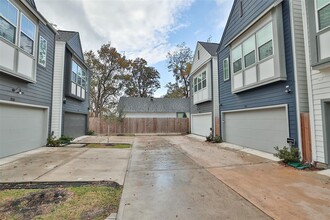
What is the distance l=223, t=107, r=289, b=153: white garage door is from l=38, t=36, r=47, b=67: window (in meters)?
10.6

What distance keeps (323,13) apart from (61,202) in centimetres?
823

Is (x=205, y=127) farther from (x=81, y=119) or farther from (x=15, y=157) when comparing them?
(x=15, y=157)


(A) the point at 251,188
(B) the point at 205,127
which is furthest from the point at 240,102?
(A) the point at 251,188

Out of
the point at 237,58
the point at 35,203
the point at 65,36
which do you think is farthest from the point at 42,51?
the point at 237,58

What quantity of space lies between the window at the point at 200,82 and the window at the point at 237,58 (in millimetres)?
4810

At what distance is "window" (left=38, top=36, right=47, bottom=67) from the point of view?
10.1 m

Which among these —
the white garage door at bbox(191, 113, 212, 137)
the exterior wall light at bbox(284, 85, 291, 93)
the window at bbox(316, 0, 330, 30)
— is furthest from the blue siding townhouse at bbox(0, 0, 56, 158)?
the white garage door at bbox(191, 113, 212, 137)

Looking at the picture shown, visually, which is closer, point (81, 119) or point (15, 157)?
point (15, 157)

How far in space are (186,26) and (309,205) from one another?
15.7m

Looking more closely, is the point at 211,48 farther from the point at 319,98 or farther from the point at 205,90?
the point at 319,98

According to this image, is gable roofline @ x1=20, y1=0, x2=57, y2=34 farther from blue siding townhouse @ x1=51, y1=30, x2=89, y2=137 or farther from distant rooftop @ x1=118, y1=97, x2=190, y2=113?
distant rooftop @ x1=118, y1=97, x2=190, y2=113

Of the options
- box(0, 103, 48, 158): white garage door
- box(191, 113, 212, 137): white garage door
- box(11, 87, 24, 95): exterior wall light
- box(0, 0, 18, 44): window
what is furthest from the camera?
box(191, 113, 212, 137): white garage door

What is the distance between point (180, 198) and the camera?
3.98m

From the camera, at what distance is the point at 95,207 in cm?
352
